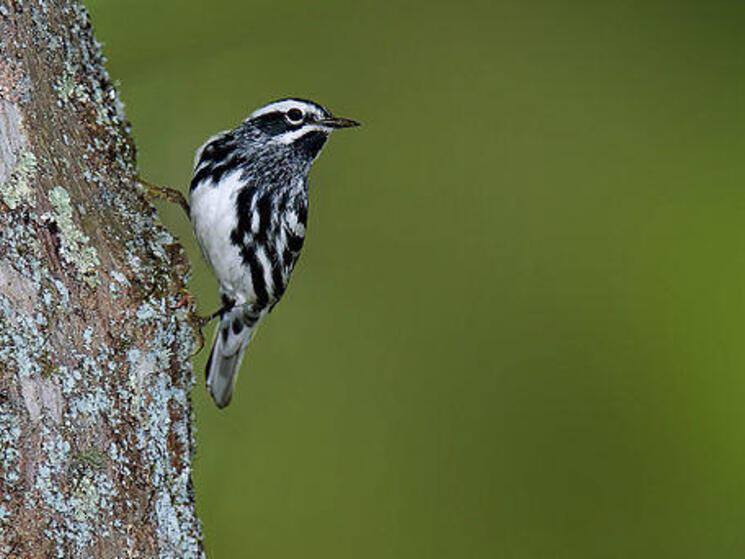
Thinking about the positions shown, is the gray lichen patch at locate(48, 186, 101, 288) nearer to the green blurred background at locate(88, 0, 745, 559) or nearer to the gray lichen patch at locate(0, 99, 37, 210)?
the gray lichen patch at locate(0, 99, 37, 210)

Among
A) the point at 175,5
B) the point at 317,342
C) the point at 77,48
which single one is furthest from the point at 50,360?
the point at 175,5

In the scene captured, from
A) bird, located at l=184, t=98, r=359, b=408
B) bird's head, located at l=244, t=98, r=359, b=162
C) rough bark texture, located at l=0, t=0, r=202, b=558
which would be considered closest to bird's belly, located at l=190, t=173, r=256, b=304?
bird, located at l=184, t=98, r=359, b=408

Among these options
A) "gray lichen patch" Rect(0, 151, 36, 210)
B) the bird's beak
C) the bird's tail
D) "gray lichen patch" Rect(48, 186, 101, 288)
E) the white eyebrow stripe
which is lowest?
the bird's tail

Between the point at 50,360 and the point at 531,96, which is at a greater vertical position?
the point at 531,96

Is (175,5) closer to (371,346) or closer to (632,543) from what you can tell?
(371,346)

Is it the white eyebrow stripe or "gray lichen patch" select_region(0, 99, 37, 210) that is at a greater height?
the white eyebrow stripe

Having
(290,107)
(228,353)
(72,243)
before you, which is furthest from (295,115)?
(72,243)

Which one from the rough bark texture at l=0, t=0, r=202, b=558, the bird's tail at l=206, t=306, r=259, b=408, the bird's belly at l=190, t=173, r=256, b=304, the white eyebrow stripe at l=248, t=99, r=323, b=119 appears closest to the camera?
the rough bark texture at l=0, t=0, r=202, b=558

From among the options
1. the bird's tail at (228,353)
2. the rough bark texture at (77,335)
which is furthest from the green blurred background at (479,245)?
the rough bark texture at (77,335)
